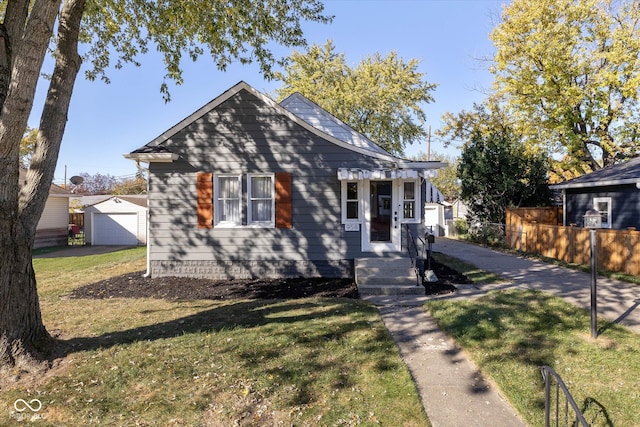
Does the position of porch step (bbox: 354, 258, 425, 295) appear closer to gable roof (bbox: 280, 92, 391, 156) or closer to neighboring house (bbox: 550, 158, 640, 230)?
gable roof (bbox: 280, 92, 391, 156)

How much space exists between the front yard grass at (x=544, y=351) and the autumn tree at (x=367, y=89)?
21156 mm

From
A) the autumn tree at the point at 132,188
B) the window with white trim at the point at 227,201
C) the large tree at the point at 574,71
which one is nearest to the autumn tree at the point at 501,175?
the large tree at the point at 574,71

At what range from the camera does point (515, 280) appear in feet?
31.6

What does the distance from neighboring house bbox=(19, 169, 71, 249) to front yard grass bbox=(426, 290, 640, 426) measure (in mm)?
20770

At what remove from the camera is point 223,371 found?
431 centimetres

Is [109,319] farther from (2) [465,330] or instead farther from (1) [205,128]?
(2) [465,330]

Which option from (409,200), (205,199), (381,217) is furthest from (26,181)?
(409,200)

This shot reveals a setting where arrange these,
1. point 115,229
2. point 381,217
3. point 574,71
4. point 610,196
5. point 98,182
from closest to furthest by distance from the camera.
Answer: point 381,217 → point 610,196 → point 574,71 → point 115,229 → point 98,182

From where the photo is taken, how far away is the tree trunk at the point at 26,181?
411cm

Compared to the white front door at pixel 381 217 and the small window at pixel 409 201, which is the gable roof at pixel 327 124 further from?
the small window at pixel 409 201

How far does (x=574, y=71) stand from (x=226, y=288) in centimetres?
1997

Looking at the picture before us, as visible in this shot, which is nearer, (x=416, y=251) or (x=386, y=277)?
(x=386, y=277)

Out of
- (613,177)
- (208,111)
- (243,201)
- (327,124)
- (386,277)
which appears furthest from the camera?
(613,177)

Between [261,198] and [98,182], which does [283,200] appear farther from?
[98,182]
